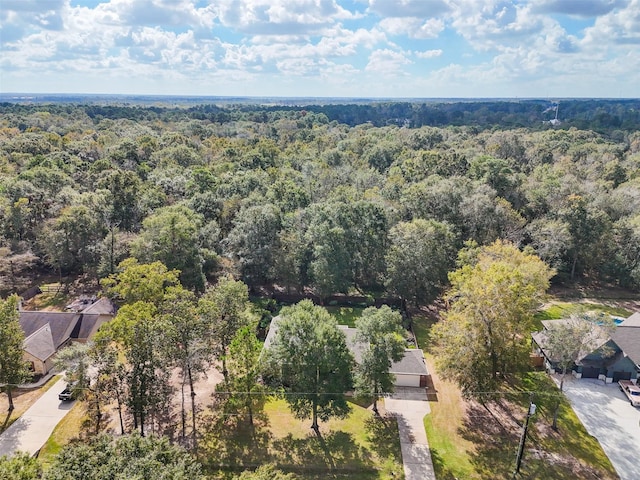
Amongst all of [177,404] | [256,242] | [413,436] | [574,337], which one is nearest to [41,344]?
[177,404]

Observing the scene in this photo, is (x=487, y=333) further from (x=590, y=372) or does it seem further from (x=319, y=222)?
(x=319, y=222)

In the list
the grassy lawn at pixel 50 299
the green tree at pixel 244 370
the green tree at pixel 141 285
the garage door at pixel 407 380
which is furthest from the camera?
the grassy lawn at pixel 50 299

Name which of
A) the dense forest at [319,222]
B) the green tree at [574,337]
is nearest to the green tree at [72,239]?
the dense forest at [319,222]

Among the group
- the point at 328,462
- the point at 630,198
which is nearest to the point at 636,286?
the point at 630,198

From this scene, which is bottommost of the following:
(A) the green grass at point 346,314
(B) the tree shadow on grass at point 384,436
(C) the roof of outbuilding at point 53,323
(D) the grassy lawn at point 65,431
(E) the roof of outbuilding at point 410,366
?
(A) the green grass at point 346,314

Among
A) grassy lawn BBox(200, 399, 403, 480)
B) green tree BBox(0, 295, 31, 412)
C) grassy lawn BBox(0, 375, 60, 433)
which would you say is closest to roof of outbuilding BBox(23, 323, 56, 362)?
grassy lawn BBox(0, 375, 60, 433)

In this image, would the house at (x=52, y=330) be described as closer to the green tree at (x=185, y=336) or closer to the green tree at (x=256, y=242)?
the green tree at (x=256, y=242)
